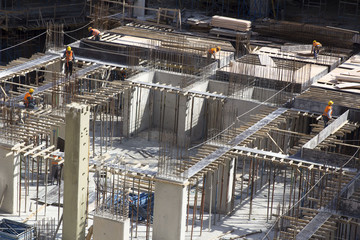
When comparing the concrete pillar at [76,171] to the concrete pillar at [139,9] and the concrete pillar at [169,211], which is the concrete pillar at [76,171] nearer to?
the concrete pillar at [169,211]

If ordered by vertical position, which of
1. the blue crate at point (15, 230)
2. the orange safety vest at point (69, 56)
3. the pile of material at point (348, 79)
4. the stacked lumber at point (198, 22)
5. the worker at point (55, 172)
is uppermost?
the stacked lumber at point (198, 22)

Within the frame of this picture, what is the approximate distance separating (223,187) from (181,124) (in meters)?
8.15

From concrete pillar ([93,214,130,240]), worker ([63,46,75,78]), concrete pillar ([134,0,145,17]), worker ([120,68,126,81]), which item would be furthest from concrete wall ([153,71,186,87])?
concrete pillar ([93,214,130,240])

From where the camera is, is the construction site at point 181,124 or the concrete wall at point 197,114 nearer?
the construction site at point 181,124

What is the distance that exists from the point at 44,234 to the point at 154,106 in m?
14.0

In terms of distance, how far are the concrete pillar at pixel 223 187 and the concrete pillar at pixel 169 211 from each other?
3955mm

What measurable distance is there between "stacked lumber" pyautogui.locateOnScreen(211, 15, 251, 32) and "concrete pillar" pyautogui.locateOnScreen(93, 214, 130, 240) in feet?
74.1

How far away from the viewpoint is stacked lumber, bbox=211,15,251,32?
177 ft

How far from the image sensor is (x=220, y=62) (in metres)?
49.1

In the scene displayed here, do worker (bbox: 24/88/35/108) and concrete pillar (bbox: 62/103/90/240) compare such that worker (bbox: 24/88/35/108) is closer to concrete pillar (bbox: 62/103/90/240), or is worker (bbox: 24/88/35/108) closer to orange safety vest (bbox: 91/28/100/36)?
concrete pillar (bbox: 62/103/90/240)

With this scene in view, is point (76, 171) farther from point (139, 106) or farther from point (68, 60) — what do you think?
point (139, 106)

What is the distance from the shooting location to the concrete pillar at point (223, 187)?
38.5 meters

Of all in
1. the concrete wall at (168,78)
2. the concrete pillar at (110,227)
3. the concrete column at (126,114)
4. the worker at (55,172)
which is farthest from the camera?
the concrete wall at (168,78)

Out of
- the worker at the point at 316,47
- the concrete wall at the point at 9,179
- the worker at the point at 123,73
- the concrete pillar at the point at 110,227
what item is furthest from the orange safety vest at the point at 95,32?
the concrete pillar at the point at 110,227
